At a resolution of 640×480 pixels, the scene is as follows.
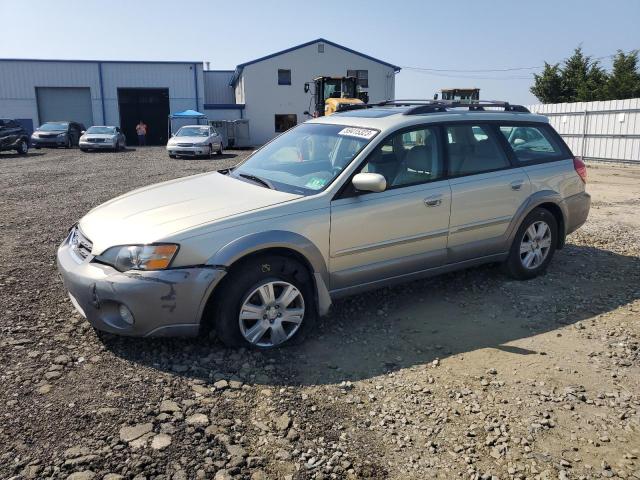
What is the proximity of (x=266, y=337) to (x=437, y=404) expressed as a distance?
1320 mm

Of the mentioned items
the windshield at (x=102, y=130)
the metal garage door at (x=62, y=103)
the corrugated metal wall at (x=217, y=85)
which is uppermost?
the corrugated metal wall at (x=217, y=85)

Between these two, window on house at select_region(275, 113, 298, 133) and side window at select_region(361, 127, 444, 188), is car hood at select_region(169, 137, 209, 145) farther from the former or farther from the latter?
window on house at select_region(275, 113, 298, 133)

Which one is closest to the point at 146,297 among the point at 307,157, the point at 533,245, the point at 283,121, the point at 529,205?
the point at 307,157

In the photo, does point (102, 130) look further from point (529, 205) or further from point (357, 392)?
point (357, 392)

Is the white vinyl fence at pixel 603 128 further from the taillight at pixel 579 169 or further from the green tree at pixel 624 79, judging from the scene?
the green tree at pixel 624 79

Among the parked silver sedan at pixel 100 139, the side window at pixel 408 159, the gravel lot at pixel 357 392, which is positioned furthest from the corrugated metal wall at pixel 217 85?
the side window at pixel 408 159

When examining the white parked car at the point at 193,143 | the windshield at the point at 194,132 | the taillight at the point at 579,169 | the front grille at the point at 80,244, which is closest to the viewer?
the front grille at the point at 80,244

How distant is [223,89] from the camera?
48.7 meters

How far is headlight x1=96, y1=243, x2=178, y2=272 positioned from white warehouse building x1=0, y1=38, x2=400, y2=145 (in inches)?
1459

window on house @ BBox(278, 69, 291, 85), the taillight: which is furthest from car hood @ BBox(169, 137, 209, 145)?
window on house @ BBox(278, 69, 291, 85)

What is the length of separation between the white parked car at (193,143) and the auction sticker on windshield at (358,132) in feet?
61.6

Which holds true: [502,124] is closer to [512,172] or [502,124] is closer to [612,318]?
[512,172]

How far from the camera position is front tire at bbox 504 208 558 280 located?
5.51 meters

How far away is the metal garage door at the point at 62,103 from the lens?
4022 cm
